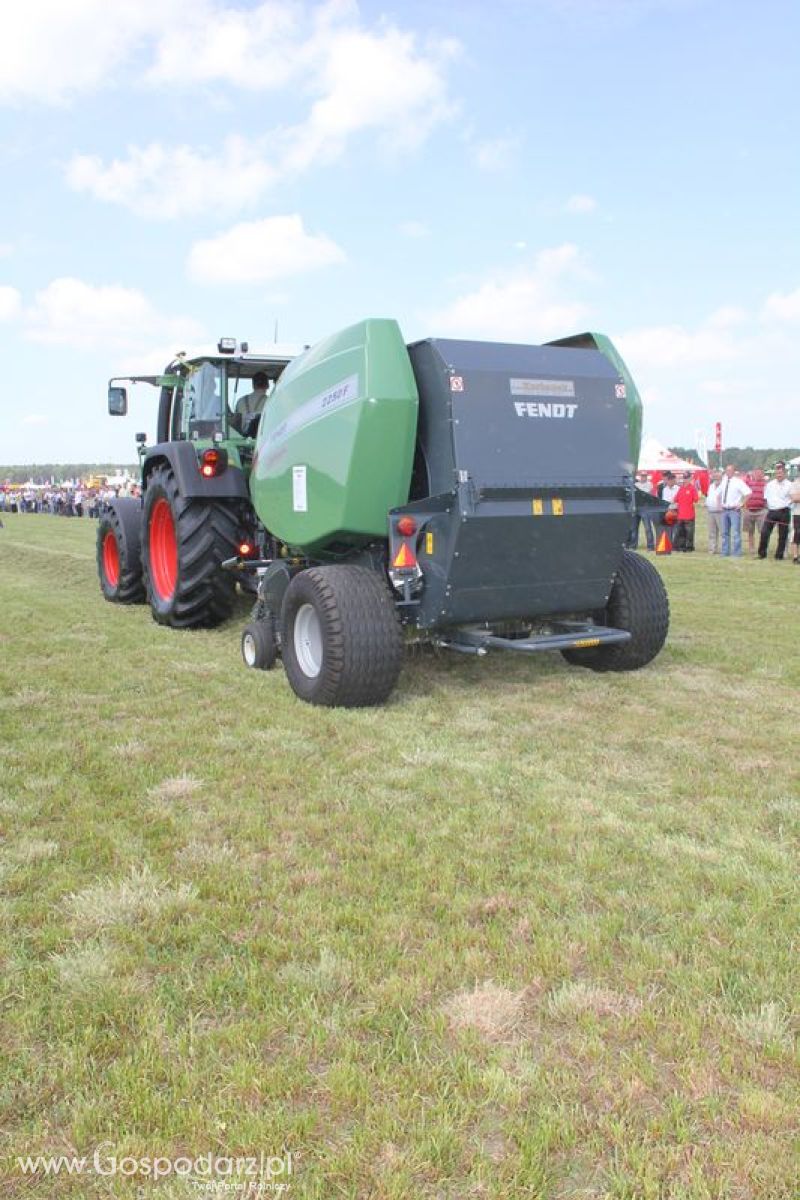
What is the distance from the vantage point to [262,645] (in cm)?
616

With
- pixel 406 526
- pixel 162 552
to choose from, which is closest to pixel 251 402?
pixel 162 552

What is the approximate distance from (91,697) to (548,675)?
2.88 m

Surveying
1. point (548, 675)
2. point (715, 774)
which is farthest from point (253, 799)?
point (548, 675)

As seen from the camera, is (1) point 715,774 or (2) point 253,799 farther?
(1) point 715,774

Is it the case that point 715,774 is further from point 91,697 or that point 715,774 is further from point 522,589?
point 91,697

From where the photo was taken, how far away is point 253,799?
368 centimetres

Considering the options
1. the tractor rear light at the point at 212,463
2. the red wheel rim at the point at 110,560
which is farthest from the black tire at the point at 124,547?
the tractor rear light at the point at 212,463

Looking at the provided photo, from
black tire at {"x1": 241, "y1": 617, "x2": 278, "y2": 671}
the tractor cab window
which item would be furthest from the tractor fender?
black tire at {"x1": 241, "y1": 617, "x2": 278, "y2": 671}

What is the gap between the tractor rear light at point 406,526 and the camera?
504 centimetres

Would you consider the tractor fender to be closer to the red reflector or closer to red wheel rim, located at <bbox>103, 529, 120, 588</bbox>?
the red reflector

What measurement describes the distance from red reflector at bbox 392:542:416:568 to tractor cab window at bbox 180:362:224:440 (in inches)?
127

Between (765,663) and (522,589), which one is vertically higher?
(522,589)

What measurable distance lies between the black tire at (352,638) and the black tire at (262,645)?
817mm

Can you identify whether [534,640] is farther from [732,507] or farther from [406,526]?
[732,507]
